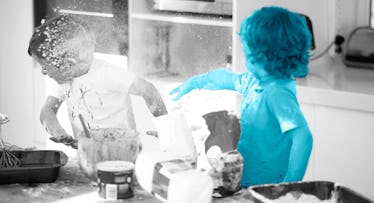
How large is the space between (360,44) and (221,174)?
1.58 meters

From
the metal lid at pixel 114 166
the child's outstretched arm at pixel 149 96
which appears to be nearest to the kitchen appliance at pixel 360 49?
the child's outstretched arm at pixel 149 96

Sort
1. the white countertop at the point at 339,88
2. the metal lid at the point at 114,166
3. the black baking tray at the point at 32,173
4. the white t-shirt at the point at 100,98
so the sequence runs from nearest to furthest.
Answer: the metal lid at the point at 114,166
the black baking tray at the point at 32,173
the white t-shirt at the point at 100,98
the white countertop at the point at 339,88

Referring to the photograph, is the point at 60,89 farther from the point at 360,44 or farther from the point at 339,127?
the point at 360,44

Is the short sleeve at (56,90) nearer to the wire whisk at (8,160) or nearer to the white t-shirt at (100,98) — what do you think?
the white t-shirt at (100,98)

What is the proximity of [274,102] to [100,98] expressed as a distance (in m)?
0.57

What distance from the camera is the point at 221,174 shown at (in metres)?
1.90

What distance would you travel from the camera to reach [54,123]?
7.58 ft

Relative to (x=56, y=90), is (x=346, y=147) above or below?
below

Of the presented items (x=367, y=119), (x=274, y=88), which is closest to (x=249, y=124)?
(x=274, y=88)

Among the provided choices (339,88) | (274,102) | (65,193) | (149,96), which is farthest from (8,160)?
(339,88)

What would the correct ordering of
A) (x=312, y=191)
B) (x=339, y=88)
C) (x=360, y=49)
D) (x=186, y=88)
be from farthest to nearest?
(x=360, y=49) → (x=339, y=88) → (x=186, y=88) → (x=312, y=191)

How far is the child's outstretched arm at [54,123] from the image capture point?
226 cm

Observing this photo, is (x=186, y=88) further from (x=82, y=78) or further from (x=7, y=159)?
(x=7, y=159)

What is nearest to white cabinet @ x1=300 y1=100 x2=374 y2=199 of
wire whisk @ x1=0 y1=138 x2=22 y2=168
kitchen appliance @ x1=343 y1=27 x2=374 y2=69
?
kitchen appliance @ x1=343 y1=27 x2=374 y2=69
